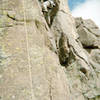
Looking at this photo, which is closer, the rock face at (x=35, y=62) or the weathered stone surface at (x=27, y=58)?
the weathered stone surface at (x=27, y=58)

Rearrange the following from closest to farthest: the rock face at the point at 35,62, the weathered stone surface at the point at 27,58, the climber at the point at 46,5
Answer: the weathered stone surface at the point at 27,58 → the rock face at the point at 35,62 → the climber at the point at 46,5

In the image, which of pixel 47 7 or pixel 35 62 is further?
pixel 47 7

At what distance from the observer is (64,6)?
1734 centimetres

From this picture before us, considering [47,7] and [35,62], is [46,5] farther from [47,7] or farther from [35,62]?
[35,62]

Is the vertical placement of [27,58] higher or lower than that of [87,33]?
higher

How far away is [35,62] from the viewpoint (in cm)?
894

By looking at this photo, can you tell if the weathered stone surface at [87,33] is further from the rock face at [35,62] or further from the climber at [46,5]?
the climber at [46,5]

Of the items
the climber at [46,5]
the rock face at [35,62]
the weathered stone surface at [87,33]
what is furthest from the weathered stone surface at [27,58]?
the weathered stone surface at [87,33]

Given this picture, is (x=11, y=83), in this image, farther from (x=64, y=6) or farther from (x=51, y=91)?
(x=64, y=6)

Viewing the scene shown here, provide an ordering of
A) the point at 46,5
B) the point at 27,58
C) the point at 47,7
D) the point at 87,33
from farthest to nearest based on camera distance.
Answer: the point at 87,33 → the point at 47,7 → the point at 46,5 → the point at 27,58

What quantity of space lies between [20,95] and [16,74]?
2.96 ft

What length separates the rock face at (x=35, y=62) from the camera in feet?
26.8

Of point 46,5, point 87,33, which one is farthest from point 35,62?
point 87,33

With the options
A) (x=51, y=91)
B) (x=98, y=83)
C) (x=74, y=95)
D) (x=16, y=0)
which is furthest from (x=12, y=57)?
(x=98, y=83)
